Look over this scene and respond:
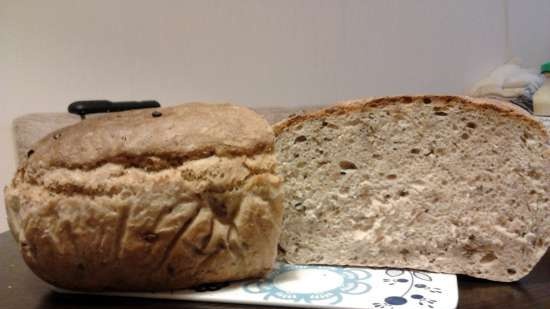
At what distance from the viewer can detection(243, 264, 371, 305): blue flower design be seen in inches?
28.6

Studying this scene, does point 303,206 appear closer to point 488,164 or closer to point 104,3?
point 488,164

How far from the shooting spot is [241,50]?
2.10 metres

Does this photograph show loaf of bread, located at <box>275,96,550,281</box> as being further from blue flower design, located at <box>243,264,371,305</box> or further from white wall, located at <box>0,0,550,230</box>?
white wall, located at <box>0,0,550,230</box>

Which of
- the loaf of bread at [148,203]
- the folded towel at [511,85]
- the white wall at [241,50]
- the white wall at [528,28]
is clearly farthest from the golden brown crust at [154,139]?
the white wall at [528,28]

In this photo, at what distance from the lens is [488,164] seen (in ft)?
2.72

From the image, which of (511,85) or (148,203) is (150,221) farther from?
(511,85)

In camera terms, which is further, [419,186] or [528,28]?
[528,28]

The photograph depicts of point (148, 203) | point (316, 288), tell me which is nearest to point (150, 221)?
point (148, 203)

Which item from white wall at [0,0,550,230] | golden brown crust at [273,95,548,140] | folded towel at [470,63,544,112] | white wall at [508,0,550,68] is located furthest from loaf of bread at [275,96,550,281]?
white wall at [508,0,550,68]

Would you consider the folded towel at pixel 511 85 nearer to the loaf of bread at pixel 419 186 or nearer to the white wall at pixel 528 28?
the white wall at pixel 528 28

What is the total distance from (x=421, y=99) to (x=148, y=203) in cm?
52

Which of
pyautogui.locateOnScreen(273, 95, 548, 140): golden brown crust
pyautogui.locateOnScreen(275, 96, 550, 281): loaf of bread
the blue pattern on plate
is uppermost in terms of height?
pyautogui.locateOnScreen(273, 95, 548, 140): golden brown crust

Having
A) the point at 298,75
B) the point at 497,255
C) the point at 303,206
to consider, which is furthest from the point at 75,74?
the point at 497,255

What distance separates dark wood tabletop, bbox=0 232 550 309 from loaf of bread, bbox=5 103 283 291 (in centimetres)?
3
